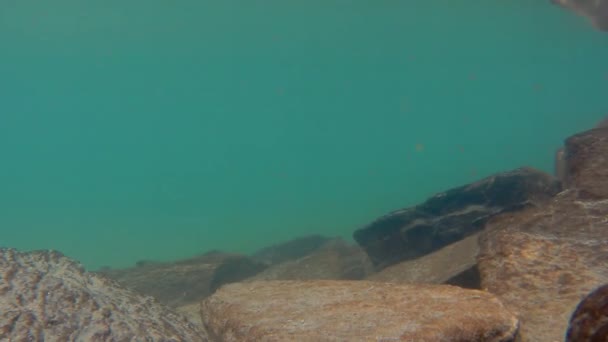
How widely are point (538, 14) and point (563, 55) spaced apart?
4219 cm

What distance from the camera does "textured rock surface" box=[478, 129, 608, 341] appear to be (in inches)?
138

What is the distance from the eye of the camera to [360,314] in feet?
11.1

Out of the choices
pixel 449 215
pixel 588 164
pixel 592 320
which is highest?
pixel 588 164

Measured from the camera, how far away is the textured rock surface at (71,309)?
3.48 m

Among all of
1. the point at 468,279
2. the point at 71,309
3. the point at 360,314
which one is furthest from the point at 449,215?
the point at 71,309

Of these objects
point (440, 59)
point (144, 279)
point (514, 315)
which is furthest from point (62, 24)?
point (440, 59)

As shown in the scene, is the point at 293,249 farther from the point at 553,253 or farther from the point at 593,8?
the point at 553,253

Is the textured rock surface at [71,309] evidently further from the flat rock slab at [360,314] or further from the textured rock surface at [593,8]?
the textured rock surface at [593,8]

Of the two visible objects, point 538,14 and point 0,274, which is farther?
point 538,14

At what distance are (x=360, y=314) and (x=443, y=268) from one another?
2.47 metres

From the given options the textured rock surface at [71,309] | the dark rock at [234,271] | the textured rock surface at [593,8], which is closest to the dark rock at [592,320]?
the textured rock surface at [71,309]

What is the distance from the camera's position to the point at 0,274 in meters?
4.26

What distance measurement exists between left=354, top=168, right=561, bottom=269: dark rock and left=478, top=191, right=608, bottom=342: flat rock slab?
245 cm

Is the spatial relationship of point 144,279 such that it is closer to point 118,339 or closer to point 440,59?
point 118,339
